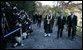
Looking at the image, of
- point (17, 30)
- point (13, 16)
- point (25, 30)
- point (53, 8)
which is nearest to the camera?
point (17, 30)

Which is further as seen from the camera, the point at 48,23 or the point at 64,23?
the point at 48,23

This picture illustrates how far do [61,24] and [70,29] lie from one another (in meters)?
0.67

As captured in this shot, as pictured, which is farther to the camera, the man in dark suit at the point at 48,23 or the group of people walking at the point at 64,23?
the man in dark suit at the point at 48,23

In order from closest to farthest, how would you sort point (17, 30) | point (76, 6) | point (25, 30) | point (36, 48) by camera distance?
point (36, 48) → point (17, 30) → point (25, 30) → point (76, 6)

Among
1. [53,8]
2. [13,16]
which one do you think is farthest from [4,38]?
[53,8]

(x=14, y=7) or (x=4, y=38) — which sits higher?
(x=14, y=7)

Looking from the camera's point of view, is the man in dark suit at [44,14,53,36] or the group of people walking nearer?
the group of people walking

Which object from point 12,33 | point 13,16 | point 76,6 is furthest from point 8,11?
point 76,6

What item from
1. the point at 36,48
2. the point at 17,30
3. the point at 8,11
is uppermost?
the point at 8,11

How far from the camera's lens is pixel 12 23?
43.3 ft

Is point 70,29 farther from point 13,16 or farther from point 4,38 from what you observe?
point 4,38

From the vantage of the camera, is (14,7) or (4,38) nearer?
(4,38)

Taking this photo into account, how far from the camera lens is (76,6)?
27.8m

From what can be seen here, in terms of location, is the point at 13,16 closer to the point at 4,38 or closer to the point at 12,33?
the point at 12,33
